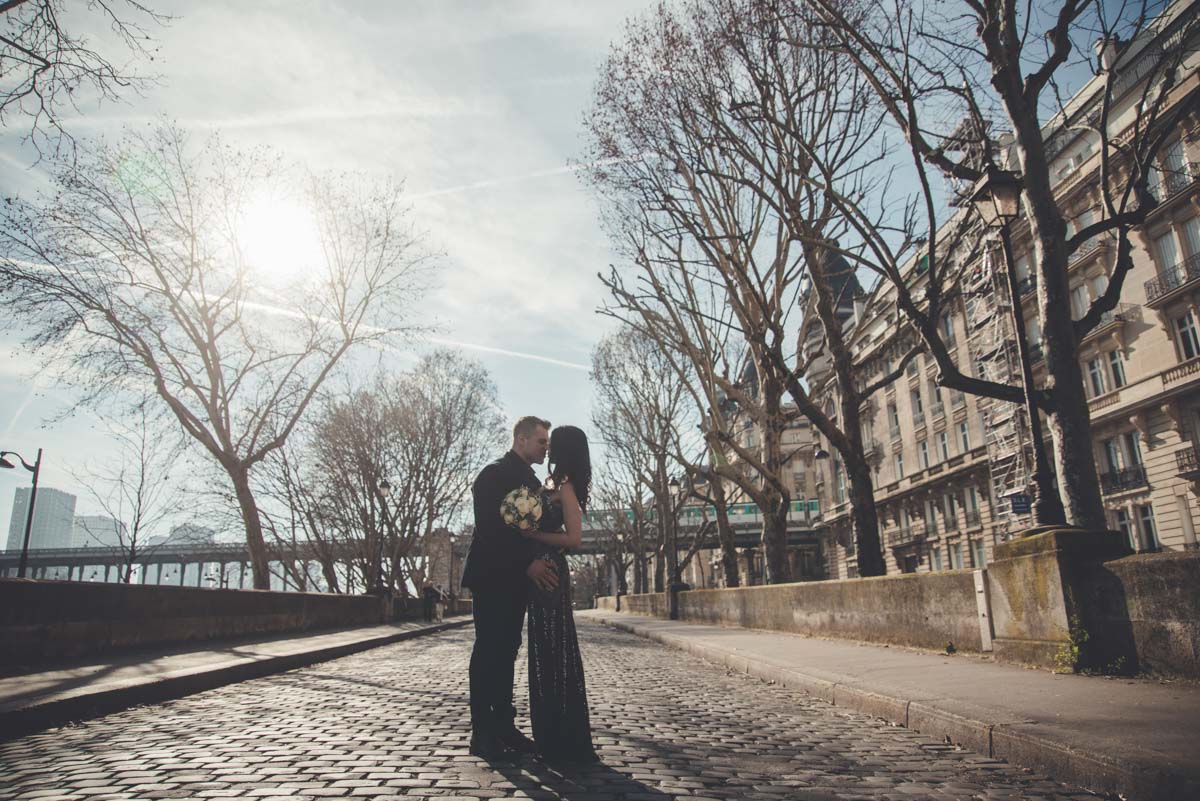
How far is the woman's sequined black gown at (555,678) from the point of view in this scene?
3.72m

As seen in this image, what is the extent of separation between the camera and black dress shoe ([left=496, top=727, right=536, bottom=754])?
3.86 meters

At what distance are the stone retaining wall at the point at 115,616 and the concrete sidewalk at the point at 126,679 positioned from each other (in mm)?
317

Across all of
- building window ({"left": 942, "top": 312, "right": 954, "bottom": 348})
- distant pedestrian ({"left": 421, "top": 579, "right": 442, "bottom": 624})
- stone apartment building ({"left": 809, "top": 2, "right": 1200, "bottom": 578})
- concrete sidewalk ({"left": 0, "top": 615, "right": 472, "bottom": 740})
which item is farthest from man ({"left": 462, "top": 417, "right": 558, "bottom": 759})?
building window ({"left": 942, "top": 312, "right": 954, "bottom": 348})

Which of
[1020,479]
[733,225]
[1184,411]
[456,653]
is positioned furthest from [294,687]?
[1020,479]

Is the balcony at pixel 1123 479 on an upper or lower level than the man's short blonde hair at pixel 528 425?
upper

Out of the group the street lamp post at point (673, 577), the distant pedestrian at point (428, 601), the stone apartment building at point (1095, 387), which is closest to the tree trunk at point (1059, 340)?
the stone apartment building at point (1095, 387)

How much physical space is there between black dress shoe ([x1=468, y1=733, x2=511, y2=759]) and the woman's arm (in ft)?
3.42

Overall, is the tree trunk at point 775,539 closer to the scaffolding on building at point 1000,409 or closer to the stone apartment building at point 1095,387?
the stone apartment building at point 1095,387

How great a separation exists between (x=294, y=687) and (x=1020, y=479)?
31.0 metres

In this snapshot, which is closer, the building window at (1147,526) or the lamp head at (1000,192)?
the lamp head at (1000,192)

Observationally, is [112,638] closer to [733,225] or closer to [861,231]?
[861,231]

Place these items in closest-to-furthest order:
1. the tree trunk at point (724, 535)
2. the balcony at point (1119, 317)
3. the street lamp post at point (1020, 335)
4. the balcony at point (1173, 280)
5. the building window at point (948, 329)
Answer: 1. the street lamp post at point (1020, 335)
2. the balcony at point (1173, 280)
3. the tree trunk at point (724, 535)
4. the balcony at point (1119, 317)
5. the building window at point (948, 329)

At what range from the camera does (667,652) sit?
41.7ft

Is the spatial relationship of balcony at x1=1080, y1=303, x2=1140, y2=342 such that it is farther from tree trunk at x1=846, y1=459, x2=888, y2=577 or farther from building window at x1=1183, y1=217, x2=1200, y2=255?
tree trunk at x1=846, y1=459, x2=888, y2=577
